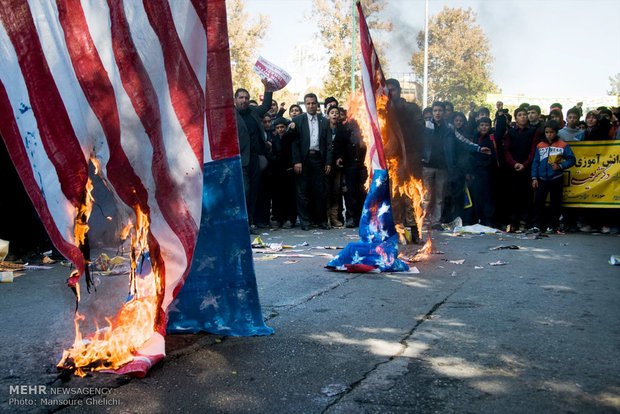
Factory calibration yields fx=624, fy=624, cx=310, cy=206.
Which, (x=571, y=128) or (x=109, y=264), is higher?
(x=571, y=128)

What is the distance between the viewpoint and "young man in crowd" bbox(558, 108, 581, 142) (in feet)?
38.8

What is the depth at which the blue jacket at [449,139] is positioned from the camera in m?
11.2

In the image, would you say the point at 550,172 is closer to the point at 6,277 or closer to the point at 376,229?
the point at 376,229

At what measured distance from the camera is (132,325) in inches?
130

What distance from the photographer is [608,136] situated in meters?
11.6

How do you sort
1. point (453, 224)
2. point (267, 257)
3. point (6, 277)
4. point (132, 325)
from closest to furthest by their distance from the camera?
point (132, 325) → point (6, 277) → point (267, 257) → point (453, 224)

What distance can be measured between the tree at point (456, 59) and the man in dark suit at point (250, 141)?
48399 mm

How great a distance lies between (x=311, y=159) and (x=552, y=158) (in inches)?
168

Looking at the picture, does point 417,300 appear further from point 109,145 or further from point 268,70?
point 268,70

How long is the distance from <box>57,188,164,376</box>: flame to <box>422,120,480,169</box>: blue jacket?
826 cm

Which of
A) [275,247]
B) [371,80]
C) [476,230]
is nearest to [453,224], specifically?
[476,230]

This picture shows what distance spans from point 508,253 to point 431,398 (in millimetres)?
5581

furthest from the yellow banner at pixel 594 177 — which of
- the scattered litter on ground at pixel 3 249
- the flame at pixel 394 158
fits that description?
the scattered litter on ground at pixel 3 249

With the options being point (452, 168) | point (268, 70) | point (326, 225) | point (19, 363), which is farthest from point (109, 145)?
point (452, 168)
